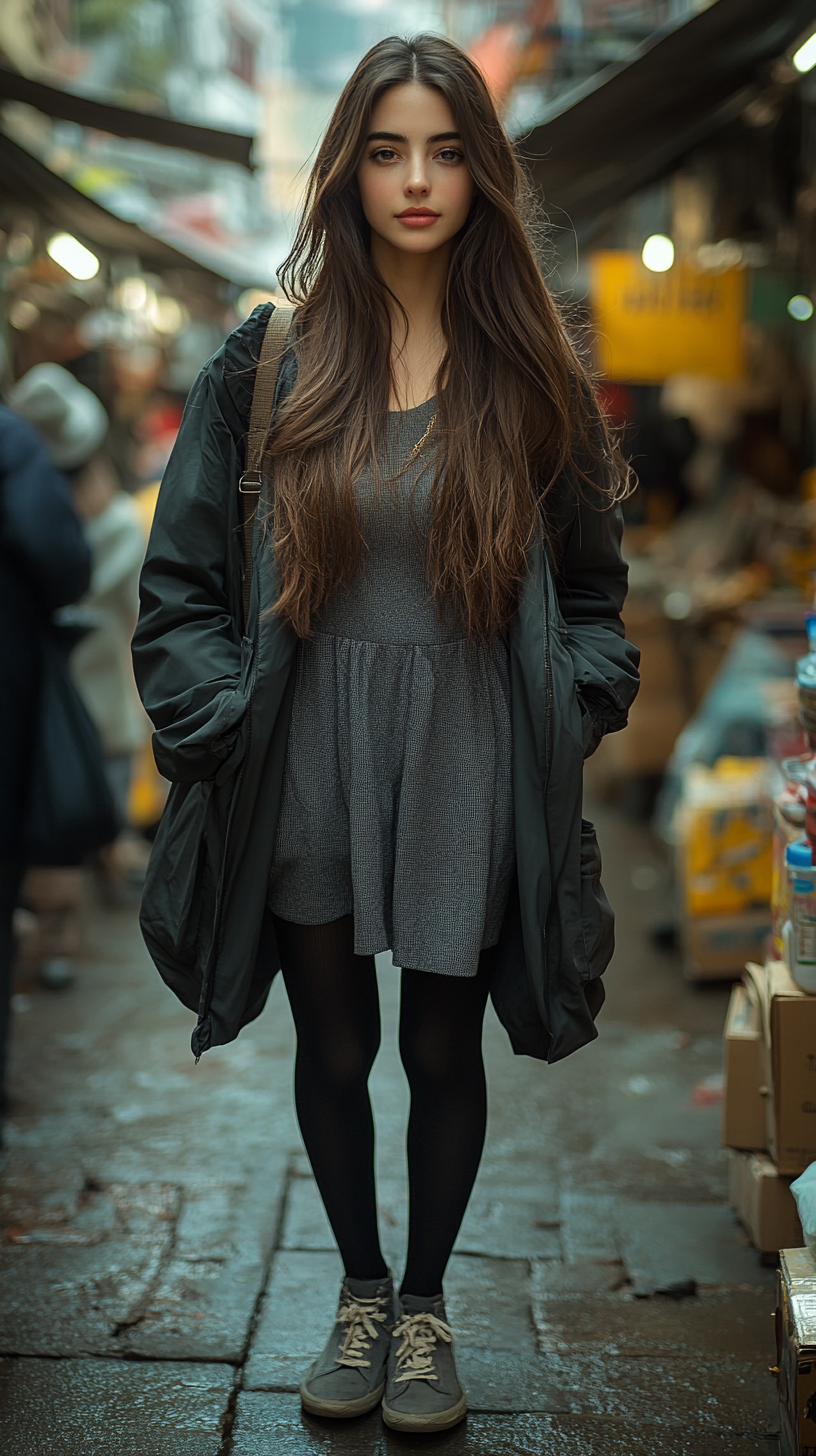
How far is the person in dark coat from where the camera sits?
3.18 meters

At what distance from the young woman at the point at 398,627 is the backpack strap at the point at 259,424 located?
2cm

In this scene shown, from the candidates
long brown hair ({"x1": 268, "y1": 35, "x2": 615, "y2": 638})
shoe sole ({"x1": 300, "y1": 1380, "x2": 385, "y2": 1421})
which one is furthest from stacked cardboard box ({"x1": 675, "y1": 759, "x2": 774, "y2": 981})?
long brown hair ({"x1": 268, "y1": 35, "x2": 615, "y2": 638})

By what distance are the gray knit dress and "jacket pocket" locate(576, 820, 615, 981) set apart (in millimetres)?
131

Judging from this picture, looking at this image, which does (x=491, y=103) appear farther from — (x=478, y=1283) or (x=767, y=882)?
(x=767, y=882)

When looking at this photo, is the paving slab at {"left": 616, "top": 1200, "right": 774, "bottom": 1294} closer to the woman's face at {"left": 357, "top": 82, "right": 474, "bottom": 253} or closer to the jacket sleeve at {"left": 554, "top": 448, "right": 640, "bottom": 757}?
the jacket sleeve at {"left": 554, "top": 448, "right": 640, "bottom": 757}

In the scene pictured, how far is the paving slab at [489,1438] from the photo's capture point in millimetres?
2127

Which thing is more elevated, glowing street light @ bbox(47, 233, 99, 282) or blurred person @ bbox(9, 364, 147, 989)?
glowing street light @ bbox(47, 233, 99, 282)

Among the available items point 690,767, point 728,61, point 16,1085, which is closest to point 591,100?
point 728,61

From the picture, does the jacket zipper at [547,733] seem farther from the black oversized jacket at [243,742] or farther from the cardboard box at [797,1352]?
the cardboard box at [797,1352]

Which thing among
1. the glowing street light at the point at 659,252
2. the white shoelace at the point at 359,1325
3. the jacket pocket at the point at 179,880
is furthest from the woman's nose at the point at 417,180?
the glowing street light at the point at 659,252

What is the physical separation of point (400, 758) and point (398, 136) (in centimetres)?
95

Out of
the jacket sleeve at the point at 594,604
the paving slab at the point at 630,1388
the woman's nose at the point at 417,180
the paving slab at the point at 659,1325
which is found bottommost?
the paving slab at the point at 659,1325

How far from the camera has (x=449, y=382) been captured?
6.66 feet

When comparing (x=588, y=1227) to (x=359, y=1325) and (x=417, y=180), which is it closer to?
(x=359, y=1325)
